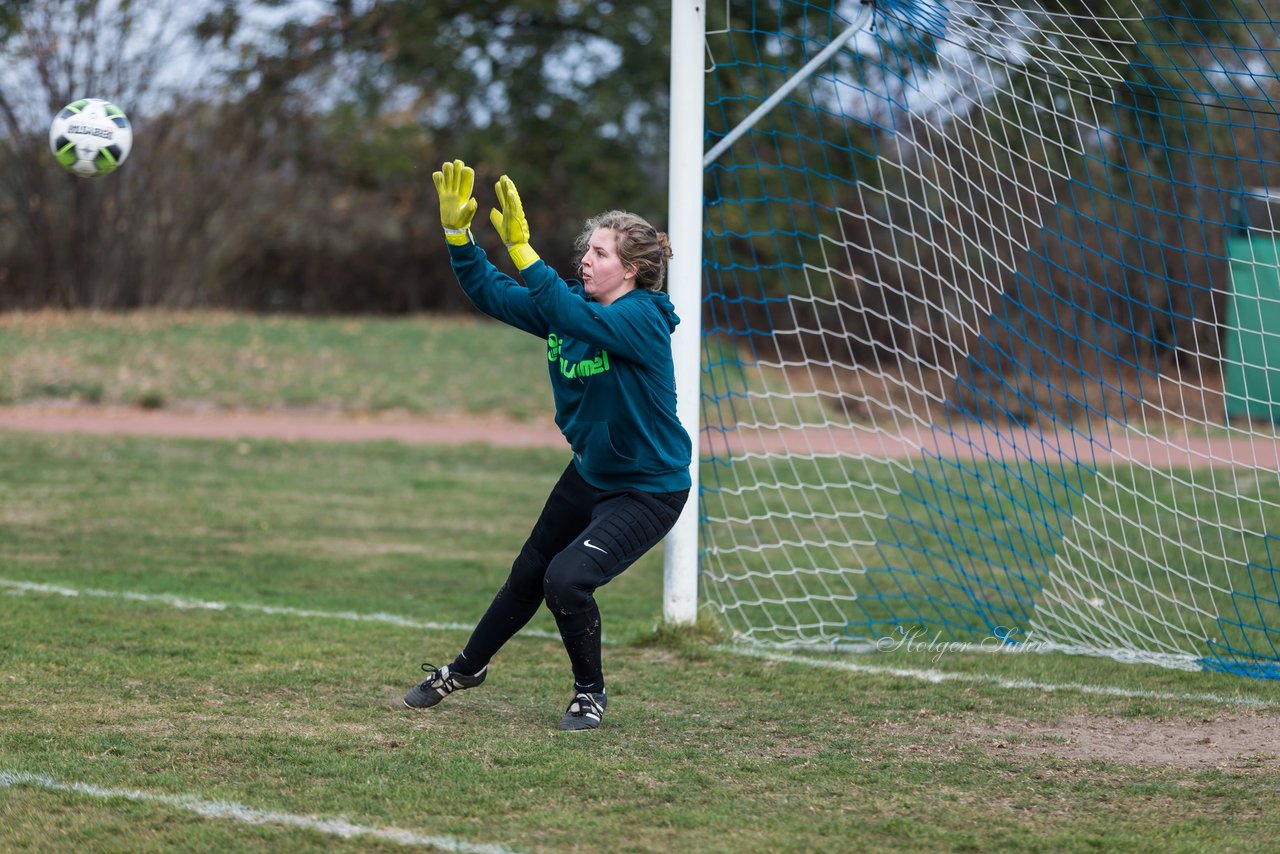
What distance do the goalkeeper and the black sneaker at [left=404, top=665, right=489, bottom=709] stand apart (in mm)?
419

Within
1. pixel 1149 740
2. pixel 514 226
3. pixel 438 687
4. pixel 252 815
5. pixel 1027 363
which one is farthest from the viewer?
pixel 1027 363

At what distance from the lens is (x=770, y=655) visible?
6.05 metres

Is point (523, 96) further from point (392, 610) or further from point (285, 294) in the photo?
point (392, 610)

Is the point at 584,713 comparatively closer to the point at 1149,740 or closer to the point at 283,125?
the point at 1149,740

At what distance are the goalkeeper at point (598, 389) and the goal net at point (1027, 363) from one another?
175cm

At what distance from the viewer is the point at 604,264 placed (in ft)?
15.1

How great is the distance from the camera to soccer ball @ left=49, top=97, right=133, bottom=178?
629cm

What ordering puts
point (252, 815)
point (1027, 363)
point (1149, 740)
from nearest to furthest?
point (252, 815), point (1149, 740), point (1027, 363)

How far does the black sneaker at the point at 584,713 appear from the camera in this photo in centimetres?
470

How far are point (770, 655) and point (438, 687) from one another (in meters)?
1.69

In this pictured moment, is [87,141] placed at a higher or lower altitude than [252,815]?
higher

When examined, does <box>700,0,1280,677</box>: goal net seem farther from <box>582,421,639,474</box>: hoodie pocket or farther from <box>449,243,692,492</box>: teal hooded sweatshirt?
<box>582,421,639,474</box>: hoodie pocket

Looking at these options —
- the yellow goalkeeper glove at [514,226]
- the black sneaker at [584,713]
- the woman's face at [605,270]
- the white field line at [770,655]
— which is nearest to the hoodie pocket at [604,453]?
the woman's face at [605,270]

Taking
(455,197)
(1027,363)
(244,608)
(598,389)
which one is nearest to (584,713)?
(598,389)
